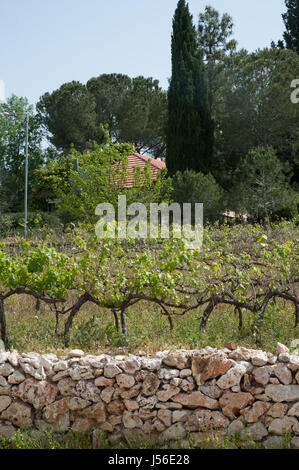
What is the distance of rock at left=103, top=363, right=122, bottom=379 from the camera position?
3.34 metres

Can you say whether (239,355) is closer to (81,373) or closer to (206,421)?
(206,421)

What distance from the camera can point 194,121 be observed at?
15.1m

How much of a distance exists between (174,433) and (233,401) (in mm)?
443

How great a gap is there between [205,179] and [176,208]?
1086 millimetres

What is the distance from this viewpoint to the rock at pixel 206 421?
3.19m

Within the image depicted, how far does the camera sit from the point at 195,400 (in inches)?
127

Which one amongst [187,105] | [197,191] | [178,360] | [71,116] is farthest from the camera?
[71,116]

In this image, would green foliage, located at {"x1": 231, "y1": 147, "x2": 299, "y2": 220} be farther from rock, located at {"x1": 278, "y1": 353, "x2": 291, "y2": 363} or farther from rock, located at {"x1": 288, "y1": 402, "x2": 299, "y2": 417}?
rock, located at {"x1": 288, "y1": 402, "x2": 299, "y2": 417}

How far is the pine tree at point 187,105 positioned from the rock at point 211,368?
1220 cm

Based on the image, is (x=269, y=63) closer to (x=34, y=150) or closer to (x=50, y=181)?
(x=50, y=181)

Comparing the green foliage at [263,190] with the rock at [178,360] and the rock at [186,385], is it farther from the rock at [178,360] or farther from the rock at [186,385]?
the rock at [186,385]

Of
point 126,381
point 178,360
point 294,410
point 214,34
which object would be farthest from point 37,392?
point 214,34

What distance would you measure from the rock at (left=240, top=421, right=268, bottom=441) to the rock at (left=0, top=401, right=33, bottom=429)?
147cm
